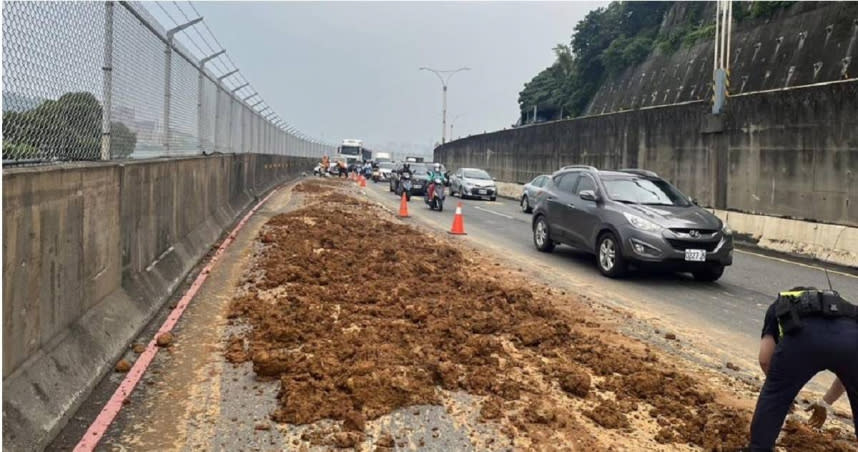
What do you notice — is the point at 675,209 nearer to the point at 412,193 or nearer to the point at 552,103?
the point at 412,193

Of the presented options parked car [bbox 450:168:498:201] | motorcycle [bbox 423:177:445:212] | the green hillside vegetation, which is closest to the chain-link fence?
motorcycle [bbox 423:177:445:212]

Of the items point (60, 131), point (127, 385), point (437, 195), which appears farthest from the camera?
point (437, 195)

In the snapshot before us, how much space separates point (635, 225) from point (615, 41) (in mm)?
57164

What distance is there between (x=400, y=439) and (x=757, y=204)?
15.5 metres

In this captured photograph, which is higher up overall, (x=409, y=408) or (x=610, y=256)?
(x=610, y=256)

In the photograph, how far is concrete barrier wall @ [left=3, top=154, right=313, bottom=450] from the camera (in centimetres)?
362

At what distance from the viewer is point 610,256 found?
1011 centimetres

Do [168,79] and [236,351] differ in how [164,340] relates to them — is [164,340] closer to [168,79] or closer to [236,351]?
[236,351]

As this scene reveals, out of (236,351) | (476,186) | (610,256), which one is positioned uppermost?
(476,186)

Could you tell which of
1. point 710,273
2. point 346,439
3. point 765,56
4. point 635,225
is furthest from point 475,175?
point 346,439

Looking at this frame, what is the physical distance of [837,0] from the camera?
33844 millimetres

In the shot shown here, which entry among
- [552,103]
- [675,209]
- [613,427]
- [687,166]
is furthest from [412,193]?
[552,103]

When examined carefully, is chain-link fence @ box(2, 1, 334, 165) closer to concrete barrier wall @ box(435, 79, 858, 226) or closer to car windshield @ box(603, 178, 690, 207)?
car windshield @ box(603, 178, 690, 207)

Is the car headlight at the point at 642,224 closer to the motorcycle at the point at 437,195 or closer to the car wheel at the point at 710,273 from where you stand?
the car wheel at the point at 710,273
